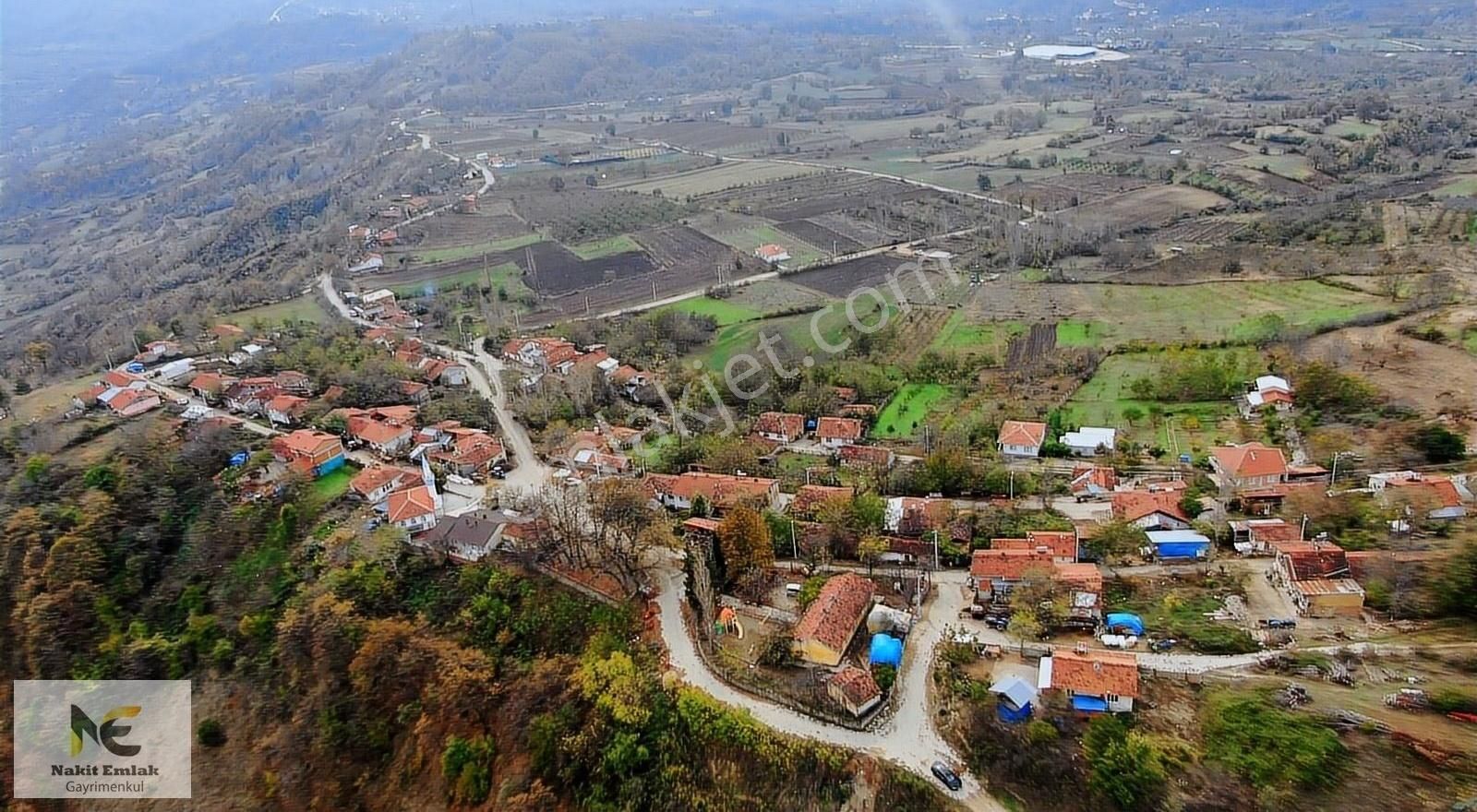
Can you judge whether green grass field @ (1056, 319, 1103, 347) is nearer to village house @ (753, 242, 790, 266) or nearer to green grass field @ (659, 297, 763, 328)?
green grass field @ (659, 297, 763, 328)

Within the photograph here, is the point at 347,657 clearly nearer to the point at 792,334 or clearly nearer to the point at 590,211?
the point at 792,334

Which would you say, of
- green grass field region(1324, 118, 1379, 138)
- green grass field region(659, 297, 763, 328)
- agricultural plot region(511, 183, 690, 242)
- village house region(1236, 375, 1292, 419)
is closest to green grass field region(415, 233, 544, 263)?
agricultural plot region(511, 183, 690, 242)

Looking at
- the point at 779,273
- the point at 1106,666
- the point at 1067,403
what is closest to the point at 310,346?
the point at 779,273

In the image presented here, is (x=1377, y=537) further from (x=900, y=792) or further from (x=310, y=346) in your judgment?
(x=310, y=346)

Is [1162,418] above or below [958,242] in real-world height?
below

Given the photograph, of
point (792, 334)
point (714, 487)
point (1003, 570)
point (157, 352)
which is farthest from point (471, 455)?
point (157, 352)

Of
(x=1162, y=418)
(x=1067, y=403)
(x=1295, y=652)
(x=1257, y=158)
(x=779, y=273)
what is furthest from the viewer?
(x=1257, y=158)

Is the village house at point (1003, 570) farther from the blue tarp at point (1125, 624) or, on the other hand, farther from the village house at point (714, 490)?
the village house at point (714, 490)
